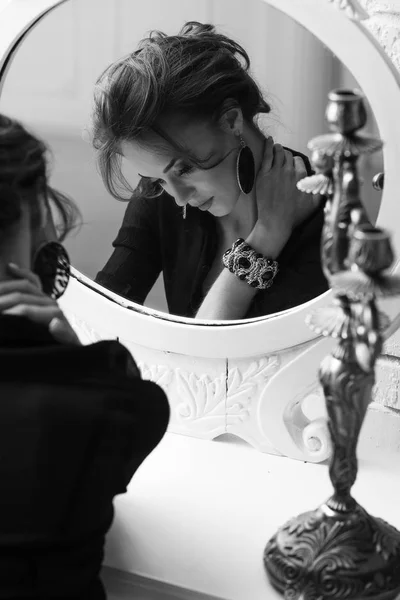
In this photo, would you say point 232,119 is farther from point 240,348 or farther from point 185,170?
point 240,348

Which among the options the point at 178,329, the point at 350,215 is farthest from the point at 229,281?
the point at 350,215

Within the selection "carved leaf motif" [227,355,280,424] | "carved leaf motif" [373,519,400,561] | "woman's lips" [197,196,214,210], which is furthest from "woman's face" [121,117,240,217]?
"carved leaf motif" [373,519,400,561]

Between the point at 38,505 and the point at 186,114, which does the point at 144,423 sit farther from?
the point at 186,114

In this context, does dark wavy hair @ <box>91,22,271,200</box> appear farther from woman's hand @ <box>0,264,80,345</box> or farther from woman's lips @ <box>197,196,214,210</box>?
woman's hand @ <box>0,264,80,345</box>

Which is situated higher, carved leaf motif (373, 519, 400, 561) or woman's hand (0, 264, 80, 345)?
woman's hand (0, 264, 80, 345)

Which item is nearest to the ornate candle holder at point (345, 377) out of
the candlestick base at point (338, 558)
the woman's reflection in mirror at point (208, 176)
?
the candlestick base at point (338, 558)

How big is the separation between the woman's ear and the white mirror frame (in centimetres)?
6

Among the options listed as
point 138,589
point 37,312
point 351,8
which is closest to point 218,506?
point 138,589

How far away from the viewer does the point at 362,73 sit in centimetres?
51

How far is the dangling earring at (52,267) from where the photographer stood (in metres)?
0.46

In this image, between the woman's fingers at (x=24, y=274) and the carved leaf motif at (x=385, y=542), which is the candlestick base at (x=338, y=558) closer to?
the carved leaf motif at (x=385, y=542)

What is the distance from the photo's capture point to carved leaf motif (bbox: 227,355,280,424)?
23.0 inches

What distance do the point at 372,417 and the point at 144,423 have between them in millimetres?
213

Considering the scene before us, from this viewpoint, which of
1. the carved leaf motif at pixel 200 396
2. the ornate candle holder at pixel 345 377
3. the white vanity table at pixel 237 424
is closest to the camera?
the ornate candle holder at pixel 345 377
